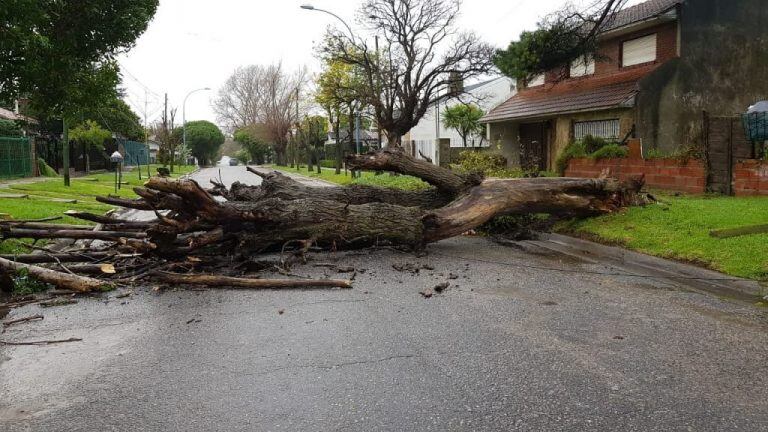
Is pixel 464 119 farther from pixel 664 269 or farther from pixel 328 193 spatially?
pixel 664 269

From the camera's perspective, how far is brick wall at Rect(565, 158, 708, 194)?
12055 millimetres

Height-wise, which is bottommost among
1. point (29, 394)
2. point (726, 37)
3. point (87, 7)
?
point (29, 394)

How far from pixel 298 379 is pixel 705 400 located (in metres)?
2.49

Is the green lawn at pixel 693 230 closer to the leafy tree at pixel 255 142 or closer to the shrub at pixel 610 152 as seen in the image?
the shrub at pixel 610 152

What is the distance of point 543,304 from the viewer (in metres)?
5.90

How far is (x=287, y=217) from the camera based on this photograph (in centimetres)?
826

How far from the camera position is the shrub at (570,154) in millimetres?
15289

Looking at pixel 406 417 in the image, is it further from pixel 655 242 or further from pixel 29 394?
pixel 655 242

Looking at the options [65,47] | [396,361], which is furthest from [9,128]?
[396,361]

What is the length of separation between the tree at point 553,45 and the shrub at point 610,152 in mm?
2673

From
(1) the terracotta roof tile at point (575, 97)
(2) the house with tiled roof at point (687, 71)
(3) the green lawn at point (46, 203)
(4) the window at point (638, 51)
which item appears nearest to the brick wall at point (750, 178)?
(2) the house with tiled roof at point (687, 71)

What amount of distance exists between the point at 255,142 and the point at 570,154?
67.6m

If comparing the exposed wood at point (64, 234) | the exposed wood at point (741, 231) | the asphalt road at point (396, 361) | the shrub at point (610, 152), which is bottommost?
the asphalt road at point (396, 361)

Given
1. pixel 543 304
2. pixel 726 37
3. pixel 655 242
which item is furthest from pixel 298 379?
pixel 726 37
